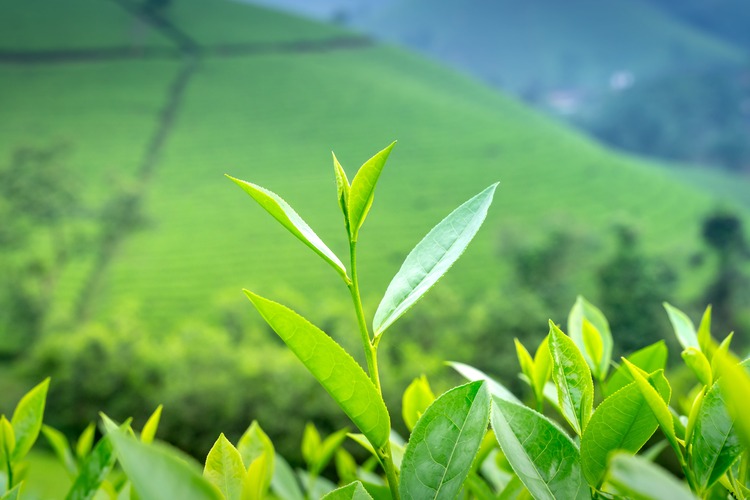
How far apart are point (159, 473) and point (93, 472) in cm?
19

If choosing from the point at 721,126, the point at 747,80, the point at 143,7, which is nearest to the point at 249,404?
the point at 143,7

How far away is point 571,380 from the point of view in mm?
280

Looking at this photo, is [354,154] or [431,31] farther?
[431,31]

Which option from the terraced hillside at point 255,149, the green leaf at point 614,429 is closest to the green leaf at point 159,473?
the green leaf at point 614,429

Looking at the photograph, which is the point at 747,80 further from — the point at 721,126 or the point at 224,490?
the point at 224,490

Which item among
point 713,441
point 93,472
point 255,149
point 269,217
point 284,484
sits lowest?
point 269,217

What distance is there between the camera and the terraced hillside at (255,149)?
16734 millimetres

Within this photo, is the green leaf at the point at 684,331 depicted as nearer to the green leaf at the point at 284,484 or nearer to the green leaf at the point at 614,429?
the green leaf at the point at 614,429

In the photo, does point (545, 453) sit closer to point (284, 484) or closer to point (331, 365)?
point (331, 365)

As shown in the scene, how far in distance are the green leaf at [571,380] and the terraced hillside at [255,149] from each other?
50.0ft

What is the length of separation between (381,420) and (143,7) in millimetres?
26806

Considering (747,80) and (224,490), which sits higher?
(224,490)

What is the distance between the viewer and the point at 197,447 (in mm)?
10555

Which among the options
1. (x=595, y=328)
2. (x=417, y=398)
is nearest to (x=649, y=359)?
(x=595, y=328)
